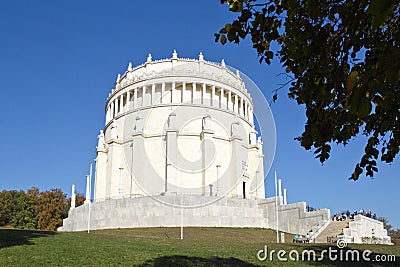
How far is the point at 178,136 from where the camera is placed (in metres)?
49.1

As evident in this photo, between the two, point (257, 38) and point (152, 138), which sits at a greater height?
point (152, 138)

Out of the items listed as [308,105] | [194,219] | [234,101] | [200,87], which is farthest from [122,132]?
[308,105]

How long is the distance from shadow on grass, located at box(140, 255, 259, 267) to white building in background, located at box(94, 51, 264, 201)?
101 feet

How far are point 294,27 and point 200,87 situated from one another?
4775cm

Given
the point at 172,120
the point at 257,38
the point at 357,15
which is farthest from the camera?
the point at 172,120

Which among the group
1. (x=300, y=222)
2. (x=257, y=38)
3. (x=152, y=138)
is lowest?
(x=300, y=222)

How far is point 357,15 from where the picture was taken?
16.4 feet

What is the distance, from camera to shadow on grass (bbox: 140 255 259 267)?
41.4ft

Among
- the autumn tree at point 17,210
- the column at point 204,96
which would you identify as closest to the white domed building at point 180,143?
the column at point 204,96

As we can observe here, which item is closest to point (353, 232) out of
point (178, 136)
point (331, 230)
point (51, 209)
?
point (331, 230)

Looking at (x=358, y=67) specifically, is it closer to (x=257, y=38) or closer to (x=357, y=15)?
(x=357, y=15)

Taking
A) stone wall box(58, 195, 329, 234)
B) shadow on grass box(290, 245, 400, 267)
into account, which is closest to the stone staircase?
stone wall box(58, 195, 329, 234)

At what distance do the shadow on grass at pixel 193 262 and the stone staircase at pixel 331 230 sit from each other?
755 inches

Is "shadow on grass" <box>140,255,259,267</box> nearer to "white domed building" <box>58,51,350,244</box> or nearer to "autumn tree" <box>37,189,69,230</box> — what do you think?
"white domed building" <box>58,51,350,244</box>
